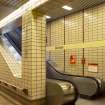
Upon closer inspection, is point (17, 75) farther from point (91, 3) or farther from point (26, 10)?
point (91, 3)

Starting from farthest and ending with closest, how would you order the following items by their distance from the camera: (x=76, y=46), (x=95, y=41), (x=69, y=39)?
(x=69, y=39) → (x=76, y=46) → (x=95, y=41)

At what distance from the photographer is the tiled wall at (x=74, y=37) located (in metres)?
6.97

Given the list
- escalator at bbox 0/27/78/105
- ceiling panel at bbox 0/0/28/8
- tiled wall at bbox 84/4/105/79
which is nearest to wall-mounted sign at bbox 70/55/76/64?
tiled wall at bbox 84/4/105/79

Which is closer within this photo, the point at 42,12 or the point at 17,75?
the point at 42,12

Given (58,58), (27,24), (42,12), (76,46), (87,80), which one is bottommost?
(87,80)

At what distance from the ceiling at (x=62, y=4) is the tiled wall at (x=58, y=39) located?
44 centimetres

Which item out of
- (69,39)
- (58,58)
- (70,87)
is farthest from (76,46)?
(70,87)

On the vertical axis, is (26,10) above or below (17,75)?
above

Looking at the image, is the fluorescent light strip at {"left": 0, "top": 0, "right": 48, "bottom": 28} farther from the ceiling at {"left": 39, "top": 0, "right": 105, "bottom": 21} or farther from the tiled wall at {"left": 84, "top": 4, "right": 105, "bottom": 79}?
the tiled wall at {"left": 84, "top": 4, "right": 105, "bottom": 79}

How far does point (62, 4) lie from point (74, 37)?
13.3 feet

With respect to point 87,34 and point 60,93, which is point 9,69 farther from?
point 87,34

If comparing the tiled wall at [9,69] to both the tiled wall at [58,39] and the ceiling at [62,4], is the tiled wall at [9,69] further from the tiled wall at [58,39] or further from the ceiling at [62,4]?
the tiled wall at [58,39]

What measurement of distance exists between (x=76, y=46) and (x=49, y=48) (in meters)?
1.96

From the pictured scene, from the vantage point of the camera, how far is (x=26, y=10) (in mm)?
4164
